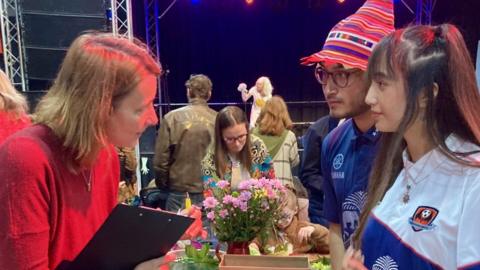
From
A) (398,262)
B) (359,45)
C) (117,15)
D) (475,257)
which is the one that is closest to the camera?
(475,257)

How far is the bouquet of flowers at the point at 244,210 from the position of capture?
1.77 metres

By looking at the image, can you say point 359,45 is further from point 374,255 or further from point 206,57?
point 206,57

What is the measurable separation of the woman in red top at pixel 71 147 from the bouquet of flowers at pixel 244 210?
0.77 metres

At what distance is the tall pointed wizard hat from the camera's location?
1.38 meters

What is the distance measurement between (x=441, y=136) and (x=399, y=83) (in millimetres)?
135

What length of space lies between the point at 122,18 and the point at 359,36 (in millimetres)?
4269

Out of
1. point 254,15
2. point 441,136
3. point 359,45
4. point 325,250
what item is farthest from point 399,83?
point 254,15

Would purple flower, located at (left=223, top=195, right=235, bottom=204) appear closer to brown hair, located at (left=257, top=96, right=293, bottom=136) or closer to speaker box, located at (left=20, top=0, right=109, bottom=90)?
brown hair, located at (left=257, top=96, right=293, bottom=136)

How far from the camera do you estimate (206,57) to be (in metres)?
11.0

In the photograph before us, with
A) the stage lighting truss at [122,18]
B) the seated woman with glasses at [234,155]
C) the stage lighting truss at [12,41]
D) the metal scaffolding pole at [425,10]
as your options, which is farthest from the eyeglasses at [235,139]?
the metal scaffolding pole at [425,10]

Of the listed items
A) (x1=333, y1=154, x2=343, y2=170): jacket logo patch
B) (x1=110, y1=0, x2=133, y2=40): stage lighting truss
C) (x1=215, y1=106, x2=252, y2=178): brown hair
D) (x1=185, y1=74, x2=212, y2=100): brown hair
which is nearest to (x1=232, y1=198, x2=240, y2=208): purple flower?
(x1=333, y1=154, x2=343, y2=170): jacket logo patch

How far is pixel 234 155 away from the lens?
2564mm

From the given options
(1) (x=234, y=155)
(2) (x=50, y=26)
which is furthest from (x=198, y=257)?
(2) (x=50, y=26)

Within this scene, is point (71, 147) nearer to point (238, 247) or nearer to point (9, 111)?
point (238, 247)
